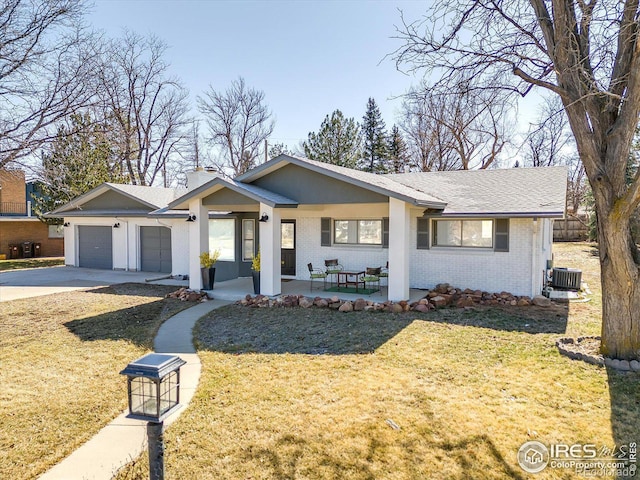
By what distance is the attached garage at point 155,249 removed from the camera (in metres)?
17.3

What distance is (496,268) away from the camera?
440 inches

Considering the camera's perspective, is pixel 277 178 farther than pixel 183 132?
No

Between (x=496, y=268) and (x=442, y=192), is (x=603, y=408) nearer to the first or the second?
(x=496, y=268)

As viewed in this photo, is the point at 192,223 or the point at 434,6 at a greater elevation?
the point at 434,6

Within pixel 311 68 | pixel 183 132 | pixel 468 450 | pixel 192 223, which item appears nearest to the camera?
pixel 468 450

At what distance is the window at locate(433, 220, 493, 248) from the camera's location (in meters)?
11.4

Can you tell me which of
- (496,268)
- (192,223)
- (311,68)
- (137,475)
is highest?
(311,68)

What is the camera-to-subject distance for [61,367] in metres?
6.20

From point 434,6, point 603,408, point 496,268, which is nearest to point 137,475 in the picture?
point 603,408

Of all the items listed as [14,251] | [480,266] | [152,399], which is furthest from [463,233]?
[14,251]

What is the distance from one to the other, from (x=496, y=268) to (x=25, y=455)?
10822 millimetres

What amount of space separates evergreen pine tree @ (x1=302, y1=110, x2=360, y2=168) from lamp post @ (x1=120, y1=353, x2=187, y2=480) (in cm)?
2977

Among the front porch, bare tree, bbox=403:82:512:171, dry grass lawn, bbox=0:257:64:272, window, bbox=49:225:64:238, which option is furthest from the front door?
window, bbox=49:225:64:238

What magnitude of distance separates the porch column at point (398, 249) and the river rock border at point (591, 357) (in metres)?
3.76
